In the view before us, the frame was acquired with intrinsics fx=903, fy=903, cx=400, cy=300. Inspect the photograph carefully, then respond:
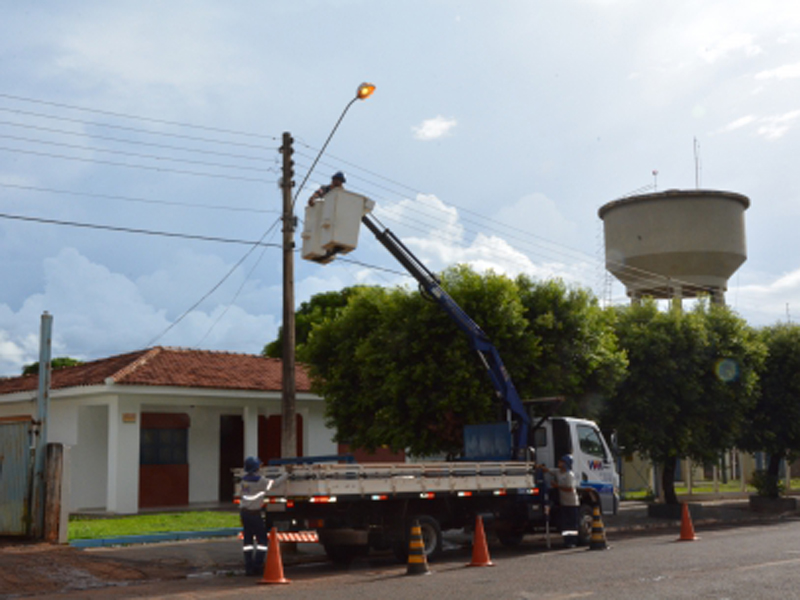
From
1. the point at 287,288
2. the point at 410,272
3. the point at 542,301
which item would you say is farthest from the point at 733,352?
the point at 287,288

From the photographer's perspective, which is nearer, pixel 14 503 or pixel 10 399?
pixel 14 503

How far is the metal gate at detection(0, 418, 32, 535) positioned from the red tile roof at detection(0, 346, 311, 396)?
520cm

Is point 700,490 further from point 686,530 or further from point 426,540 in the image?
point 426,540

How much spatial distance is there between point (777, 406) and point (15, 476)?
2195cm

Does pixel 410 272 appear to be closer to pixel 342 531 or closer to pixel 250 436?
pixel 342 531

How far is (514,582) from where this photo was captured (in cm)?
1126

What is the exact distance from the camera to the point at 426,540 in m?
13.9

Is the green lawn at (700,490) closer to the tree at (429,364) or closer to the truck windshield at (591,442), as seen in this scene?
the tree at (429,364)

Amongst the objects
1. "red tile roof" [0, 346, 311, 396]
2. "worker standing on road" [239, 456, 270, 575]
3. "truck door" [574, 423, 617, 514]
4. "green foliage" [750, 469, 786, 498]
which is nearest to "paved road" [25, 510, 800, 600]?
"worker standing on road" [239, 456, 270, 575]

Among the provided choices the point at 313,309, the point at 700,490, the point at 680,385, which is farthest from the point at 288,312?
the point at 313,309

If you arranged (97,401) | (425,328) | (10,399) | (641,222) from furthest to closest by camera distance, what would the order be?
(641,222) < (10,399) < (97,401) < (425,328)

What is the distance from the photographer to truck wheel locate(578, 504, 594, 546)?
54.5 ft

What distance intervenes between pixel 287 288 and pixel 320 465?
4.53 meters

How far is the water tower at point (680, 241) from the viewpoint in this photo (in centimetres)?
3338
